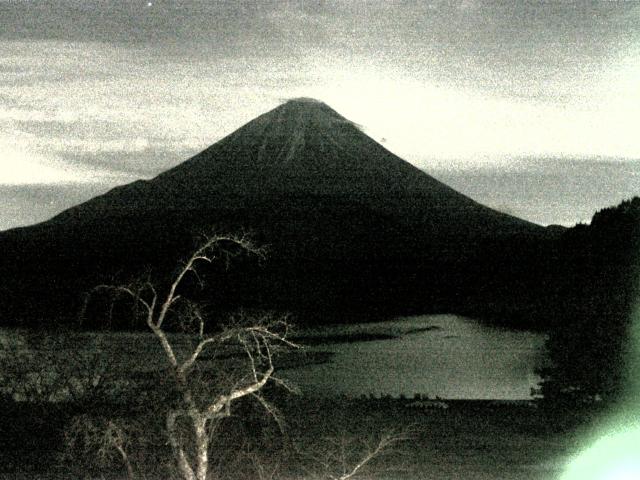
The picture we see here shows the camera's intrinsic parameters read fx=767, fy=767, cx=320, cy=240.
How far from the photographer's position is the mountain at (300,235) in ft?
213

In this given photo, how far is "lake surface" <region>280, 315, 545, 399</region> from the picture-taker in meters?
26.3

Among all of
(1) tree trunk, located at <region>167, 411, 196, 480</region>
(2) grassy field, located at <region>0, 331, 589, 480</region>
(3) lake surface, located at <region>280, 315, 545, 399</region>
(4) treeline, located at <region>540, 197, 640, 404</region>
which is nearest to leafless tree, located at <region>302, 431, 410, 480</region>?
(2) grassy field, located at <region>0, 331, 589, 480</region>

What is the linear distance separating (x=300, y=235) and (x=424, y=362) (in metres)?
58.3

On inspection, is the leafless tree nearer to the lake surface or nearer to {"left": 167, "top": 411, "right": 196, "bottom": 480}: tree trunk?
{"left": 167, "top": 411, "right": 196, "bottom": 480}: tree trunk

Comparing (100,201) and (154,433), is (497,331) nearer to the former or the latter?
(154,433)

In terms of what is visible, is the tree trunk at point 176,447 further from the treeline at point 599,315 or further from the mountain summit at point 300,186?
the mountain summit at point 300,186

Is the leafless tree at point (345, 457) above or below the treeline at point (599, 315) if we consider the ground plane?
below

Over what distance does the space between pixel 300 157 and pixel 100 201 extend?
32.4m

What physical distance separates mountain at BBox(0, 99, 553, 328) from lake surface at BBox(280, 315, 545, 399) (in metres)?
8.89

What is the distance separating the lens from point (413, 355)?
1526 inches

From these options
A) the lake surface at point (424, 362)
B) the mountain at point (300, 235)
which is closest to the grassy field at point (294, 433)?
the lake surface at point (424, 362)

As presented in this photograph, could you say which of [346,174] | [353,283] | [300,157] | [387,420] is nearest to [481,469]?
[387,420]

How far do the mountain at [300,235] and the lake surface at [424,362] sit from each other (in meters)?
8.89

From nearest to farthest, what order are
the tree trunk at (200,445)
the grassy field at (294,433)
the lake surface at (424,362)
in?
1. the tree trunk at (200,445)
2. the grassy field at (294,433)
3. the lake surface at (424,362)
